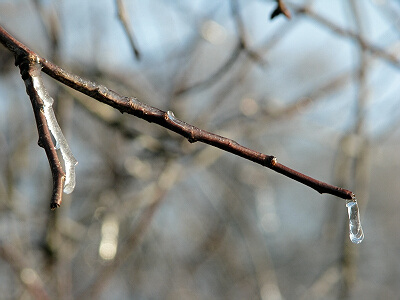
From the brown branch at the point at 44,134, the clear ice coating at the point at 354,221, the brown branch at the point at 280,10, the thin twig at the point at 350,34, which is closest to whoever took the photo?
the brown branch at the point at 44,134

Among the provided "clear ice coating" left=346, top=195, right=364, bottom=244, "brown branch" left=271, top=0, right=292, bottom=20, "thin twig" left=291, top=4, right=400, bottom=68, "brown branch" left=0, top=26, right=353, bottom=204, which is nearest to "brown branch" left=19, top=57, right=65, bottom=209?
"brown branch" left=0, top=26, right=353, bottom=204

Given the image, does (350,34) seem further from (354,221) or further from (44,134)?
(44,134)

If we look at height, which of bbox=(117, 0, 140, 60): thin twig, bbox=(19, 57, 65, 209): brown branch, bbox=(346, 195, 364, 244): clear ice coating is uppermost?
bbox=(117, 0, 140, 60): thin twig

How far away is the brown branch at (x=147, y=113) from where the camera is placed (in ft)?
2.23

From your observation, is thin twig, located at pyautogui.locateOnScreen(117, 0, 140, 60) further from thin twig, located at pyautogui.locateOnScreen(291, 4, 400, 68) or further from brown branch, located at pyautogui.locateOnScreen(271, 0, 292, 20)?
thin twig, located at pyautogui.locateOnScreen(291, 4, 400, 68)

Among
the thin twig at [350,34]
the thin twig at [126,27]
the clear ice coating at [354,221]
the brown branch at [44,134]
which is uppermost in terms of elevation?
the thin twig at [350,34]

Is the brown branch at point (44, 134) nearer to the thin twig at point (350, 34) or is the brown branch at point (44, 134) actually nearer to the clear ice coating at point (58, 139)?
the clear ice coating at point (58, 139)

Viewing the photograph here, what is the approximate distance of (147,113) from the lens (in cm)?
70

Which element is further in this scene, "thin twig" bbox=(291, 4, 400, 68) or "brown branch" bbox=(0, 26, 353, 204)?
"thin twig" bbox=(291, 4, 400, 68)

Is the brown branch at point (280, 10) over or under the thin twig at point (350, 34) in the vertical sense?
under

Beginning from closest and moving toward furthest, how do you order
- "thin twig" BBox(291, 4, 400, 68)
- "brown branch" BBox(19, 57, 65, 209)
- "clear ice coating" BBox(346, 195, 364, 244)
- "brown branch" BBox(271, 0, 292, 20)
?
"brown branch" BBox(19, 57, 65, 209) → "clear ice coating" BBox(346, 195, 364, 244) → "brown branch" BBox(271, 0, 292, 20) → "thin twig" BBox(291, 4, 400, 68)

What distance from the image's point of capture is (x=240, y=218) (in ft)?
9.61

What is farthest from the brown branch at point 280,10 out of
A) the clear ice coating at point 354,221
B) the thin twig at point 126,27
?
the clear ice coating at point 354,221

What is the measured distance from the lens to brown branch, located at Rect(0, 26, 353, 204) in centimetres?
68
